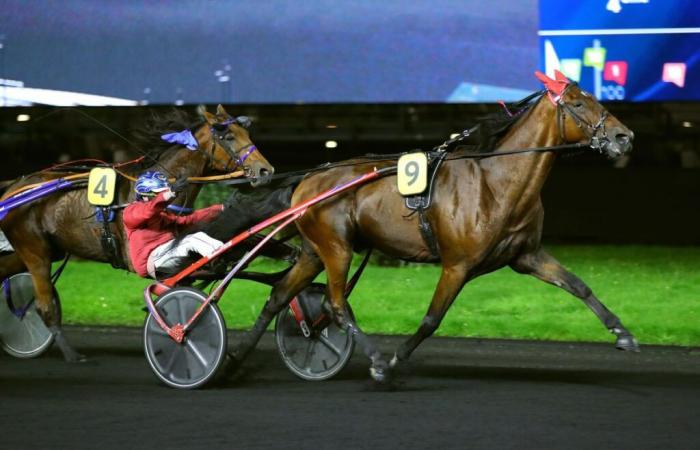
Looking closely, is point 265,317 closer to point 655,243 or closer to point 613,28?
point 613,28

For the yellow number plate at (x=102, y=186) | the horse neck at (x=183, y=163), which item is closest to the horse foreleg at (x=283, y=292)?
the horse neck at (x=183, y=163)

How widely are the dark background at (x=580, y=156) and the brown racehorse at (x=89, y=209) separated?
777 cm

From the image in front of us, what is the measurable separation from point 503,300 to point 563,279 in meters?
3.90

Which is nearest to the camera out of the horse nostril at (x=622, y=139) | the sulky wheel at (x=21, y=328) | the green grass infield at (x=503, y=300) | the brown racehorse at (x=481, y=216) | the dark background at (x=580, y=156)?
the horse nostril at (x=622, y=139)

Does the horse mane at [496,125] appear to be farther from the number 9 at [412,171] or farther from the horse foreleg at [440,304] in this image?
the horse foreleg at [440,304]

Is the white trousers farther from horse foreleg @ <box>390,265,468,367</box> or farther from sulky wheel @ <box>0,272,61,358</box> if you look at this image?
sulky wheel @ <box>0,272,61,358</box>

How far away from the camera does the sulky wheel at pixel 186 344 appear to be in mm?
7137

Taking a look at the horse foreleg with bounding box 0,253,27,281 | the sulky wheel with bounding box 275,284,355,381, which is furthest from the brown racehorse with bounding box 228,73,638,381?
the horse foreleg with bounding box 0,253,27,281

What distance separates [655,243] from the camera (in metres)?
16.2

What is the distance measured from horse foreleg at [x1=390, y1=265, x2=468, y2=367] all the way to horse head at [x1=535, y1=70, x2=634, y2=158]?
41.6 inches

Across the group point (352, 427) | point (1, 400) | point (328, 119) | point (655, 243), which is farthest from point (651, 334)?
point (328, 119)

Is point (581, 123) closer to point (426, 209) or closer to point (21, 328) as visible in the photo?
point (426, 209)

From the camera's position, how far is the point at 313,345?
7793 millimetres

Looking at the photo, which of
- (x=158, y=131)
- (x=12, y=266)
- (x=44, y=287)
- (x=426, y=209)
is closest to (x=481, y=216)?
(x=426, y=209)
